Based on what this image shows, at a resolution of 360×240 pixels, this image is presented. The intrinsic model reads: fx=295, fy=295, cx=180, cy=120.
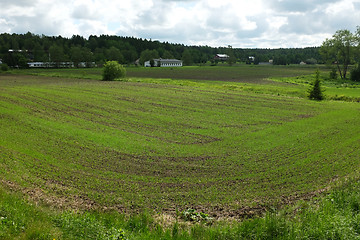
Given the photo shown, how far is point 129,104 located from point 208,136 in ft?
58.8

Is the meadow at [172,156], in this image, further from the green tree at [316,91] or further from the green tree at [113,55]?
the green tree at [113,55]

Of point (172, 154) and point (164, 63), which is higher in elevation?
point (164, 63)

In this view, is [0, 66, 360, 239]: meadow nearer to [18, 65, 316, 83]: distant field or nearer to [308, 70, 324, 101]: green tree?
A: [308, 70, 324, 101]: green tree

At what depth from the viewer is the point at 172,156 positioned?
20.4 m

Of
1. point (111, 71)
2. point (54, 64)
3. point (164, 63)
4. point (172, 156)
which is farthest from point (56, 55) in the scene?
point (172, 156)

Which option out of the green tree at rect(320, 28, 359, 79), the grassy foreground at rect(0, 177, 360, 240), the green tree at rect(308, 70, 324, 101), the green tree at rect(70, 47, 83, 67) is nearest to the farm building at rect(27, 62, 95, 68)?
the green tree at rect(70, 47, 83, 67)

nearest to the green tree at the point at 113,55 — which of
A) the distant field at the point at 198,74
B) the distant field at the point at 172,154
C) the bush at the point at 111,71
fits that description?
the distant field at the point at 198,74

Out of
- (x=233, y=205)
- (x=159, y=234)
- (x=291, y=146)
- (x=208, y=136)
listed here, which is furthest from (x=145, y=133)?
(x=159, y=234)

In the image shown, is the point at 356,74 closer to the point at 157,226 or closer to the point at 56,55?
the point at 157,226

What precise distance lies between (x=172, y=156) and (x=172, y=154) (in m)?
0.40

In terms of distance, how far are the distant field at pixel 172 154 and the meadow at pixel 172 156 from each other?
0.06 meters

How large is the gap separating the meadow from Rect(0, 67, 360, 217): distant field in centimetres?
6

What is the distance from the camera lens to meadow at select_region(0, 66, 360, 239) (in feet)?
46.1

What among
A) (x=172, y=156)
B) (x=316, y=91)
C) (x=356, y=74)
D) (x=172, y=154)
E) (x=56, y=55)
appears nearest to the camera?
(x=172, y=156)
